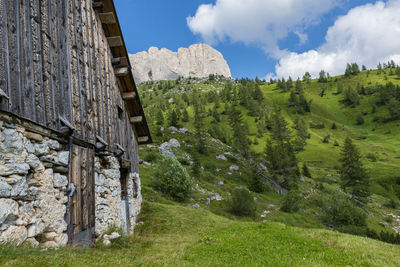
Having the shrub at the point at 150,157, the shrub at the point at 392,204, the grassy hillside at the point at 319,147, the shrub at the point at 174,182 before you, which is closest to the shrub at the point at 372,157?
the grassy hillside at the point at 319,147

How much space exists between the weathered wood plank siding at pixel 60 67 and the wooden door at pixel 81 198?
2.19 feet

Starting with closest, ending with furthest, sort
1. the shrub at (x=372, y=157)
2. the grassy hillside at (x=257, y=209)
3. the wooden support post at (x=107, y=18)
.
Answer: the grassy hillside at (x=257, y=209) → the wooden support post at (x=107, y=18) → the shrub at (x=372, y=157)

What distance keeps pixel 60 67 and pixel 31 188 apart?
377 centimetres

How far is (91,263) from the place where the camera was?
491 cm

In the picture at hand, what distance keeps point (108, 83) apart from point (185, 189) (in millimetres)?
20772

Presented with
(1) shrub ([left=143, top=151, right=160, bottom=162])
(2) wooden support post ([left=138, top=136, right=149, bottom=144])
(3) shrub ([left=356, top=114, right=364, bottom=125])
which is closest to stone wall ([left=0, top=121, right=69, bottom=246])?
(2) wooden support post ([left=138, top=136, right=149, bottom=144])

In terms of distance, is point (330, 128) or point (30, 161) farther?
point (330, 128)

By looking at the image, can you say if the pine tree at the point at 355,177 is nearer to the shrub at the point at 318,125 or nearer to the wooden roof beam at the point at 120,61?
the wooden roof beam at the point at 120,61

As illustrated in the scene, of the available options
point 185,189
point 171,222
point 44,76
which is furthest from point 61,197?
point 185,189

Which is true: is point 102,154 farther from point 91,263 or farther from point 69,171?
point 91,263

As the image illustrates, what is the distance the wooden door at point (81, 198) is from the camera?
6777 millimetres

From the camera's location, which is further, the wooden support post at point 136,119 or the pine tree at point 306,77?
the pine tree at point 306,77

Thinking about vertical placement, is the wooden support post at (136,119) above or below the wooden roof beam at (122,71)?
below

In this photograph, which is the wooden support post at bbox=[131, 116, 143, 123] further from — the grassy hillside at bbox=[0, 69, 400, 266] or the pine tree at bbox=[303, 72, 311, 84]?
the pine tree at bbox=[303, 72, 311, 84]
